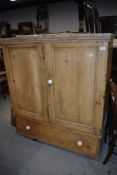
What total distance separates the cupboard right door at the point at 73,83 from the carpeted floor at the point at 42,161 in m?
0.39

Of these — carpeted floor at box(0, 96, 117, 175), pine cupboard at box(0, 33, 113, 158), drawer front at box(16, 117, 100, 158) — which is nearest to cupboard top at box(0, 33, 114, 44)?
pine cupboard at box(0, 33, 113, 158)

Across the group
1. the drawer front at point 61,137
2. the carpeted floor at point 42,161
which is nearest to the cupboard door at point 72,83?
the drawer front at point 61,137

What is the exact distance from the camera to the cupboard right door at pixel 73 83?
1.28 meters

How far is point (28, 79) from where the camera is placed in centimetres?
167

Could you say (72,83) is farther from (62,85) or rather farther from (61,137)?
(61,137)

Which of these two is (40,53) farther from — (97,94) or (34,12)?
(34,12)

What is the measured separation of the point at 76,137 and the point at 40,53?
100 centimetres

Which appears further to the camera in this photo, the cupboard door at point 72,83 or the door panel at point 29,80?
the door panel at point 29,80

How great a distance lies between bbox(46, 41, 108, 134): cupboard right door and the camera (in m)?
1.28

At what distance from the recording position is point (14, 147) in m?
1.87

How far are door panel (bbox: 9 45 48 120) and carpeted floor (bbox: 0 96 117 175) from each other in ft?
1.41

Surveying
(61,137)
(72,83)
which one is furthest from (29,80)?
(61,137)

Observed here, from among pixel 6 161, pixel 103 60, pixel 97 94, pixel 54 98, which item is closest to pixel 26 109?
pixel 54 98

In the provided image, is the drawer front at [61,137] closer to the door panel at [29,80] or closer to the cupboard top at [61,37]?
the door panel at [29,80]
